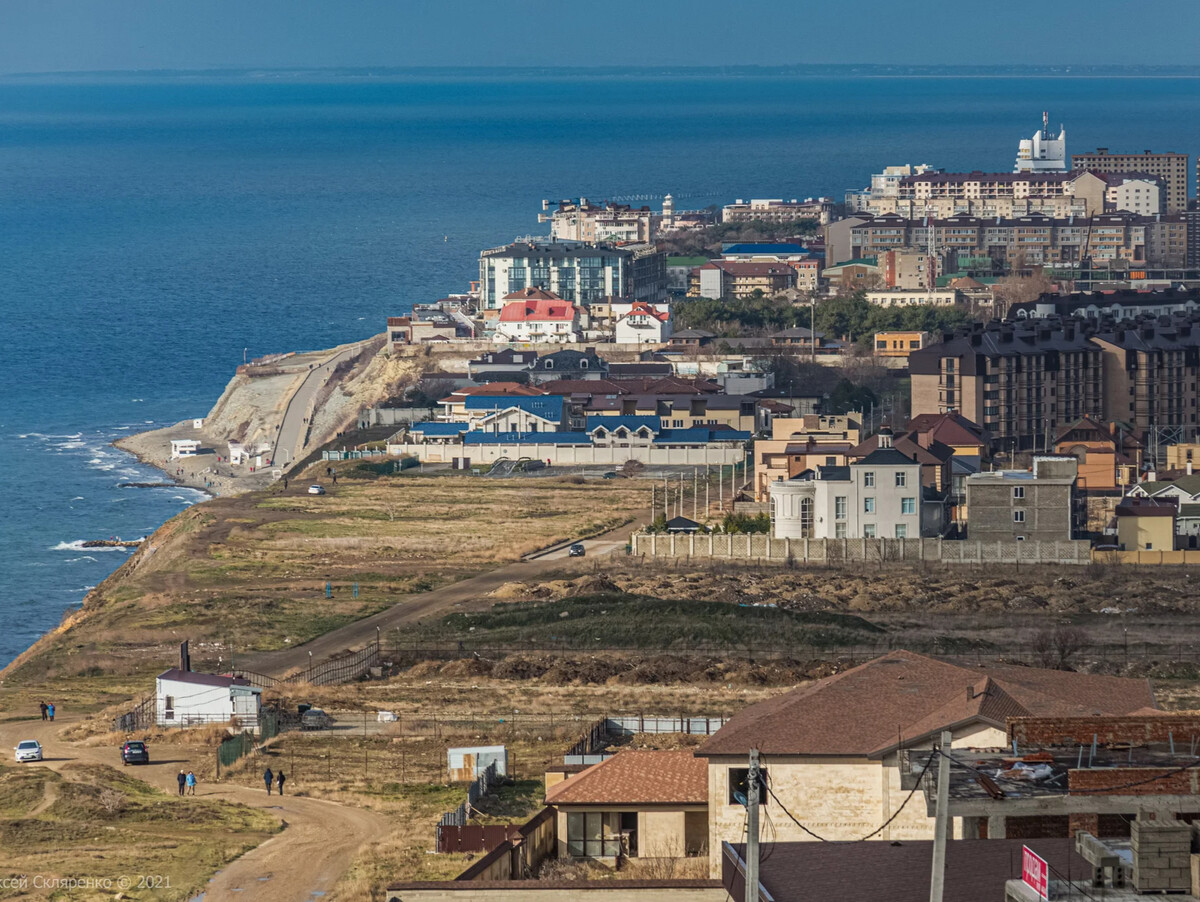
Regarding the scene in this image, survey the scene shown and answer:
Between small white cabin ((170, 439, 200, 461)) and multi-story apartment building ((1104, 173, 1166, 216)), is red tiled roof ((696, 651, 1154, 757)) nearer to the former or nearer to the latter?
small white cabin ((170, 439, 200, 461))

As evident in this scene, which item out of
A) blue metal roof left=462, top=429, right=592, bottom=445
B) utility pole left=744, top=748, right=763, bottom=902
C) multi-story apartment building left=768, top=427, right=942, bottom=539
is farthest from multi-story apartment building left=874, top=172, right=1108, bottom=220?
utility pole left=744, top=748, right=763, bottom=902

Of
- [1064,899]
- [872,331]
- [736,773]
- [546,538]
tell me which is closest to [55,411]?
[872,331]

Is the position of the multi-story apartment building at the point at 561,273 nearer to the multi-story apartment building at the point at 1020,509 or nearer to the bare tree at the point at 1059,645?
the multi-story apartment building at the point at 1020,509

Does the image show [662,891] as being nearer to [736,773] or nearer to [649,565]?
[736,773]

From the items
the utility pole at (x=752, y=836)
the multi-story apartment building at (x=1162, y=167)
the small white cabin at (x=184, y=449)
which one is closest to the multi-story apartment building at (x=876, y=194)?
the multi-story apartment building at (x=1162, y=167)

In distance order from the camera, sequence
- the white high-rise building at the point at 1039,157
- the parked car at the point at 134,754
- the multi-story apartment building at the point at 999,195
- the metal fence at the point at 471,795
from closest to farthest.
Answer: the metal fence at the point at 471,795 < the parked car at the point at 134,754 < the multi-story apartment building at the point at 999,195 < the white high-rise building at the point at 1039,157

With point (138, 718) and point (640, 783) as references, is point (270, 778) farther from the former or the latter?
point (640, 783)
